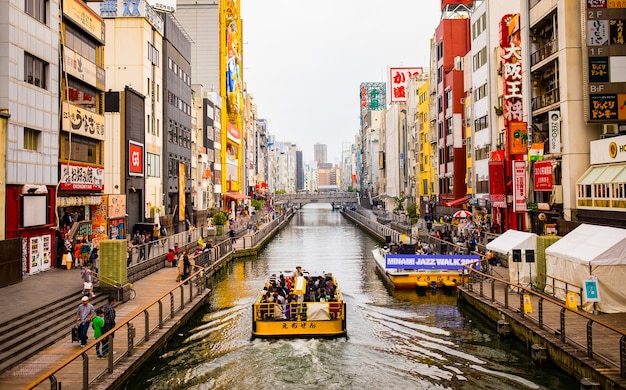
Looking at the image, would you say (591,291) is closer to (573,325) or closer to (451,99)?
(573,325)

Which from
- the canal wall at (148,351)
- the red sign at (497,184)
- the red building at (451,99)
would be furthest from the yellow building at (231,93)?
the canal wall at (148,351)

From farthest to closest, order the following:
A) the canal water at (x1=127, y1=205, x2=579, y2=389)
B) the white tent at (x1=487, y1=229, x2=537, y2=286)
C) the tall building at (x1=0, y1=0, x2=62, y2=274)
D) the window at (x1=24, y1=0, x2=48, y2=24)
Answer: the window at (x1=24, y1=0, x2=48, y2=24), the white tent at (x1=487, y1=229, x2=537, y2=286), the tall building at (x1=0, y1=0, x2=62, y2=274), the canal water at (x1=127, y1=205, x2=579, y2=389)

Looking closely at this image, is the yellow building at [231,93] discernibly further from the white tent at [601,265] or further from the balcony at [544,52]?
the white tent at [601,265]

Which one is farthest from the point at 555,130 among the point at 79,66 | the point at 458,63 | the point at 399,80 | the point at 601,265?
the point at 399,80

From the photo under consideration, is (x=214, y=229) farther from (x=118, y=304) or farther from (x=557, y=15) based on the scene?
(x=557, y=15)

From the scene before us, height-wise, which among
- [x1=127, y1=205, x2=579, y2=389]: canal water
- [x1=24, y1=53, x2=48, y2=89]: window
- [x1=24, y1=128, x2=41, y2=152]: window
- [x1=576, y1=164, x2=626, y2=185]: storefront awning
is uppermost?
[x1=24, y1=53, x2=48, y2=89]: window

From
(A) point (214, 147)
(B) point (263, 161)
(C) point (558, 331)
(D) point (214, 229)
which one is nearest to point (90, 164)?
(D) point (214, 229)

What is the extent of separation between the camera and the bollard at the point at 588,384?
49.6 feet

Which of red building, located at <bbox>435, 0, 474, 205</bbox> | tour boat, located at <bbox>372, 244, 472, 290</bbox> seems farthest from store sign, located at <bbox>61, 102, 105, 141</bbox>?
red building, located at <bbox>435, 0, 474, 205</bbox>

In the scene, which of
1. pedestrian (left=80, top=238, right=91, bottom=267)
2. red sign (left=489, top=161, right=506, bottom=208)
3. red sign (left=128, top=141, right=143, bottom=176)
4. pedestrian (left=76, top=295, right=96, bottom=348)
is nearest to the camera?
pedestrian (left=76, top=295, right=96, bottom=348)

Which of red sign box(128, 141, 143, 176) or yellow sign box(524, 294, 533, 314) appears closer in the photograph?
yellow sign box(524, 294, 533, 314)

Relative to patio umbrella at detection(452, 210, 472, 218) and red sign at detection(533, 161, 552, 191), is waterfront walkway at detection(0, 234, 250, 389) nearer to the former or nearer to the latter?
red sign at detection(533, 161, 552, 191)

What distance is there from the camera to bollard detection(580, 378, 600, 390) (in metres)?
15.1

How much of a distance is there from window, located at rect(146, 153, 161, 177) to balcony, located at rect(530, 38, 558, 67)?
36.5m
